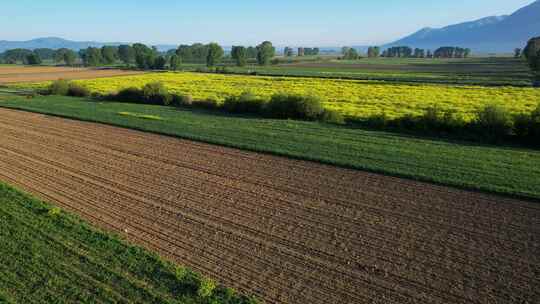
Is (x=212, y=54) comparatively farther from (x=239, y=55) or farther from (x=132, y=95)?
(x=132, y=95)

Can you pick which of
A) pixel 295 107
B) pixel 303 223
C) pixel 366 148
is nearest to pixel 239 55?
pixel 295 107

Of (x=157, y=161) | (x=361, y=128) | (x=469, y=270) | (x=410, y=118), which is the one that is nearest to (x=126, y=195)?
(x=157, y=161)

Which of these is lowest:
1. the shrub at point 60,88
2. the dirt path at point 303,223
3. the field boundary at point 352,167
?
the dirt path at point 303,223

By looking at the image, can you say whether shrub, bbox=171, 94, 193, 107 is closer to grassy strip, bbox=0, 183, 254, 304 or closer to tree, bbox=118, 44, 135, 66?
grassy strip, bbox=0, 183, 254, 304

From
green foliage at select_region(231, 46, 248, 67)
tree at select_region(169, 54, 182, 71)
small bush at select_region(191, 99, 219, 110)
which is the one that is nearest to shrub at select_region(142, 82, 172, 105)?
small bush at select_region(191, 99, 219, 110)

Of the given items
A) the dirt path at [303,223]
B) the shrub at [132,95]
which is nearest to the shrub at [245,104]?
the shrub at [132,95]

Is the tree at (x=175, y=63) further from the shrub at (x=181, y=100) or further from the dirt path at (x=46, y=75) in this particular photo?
the shrub at (x=181, y=100)
